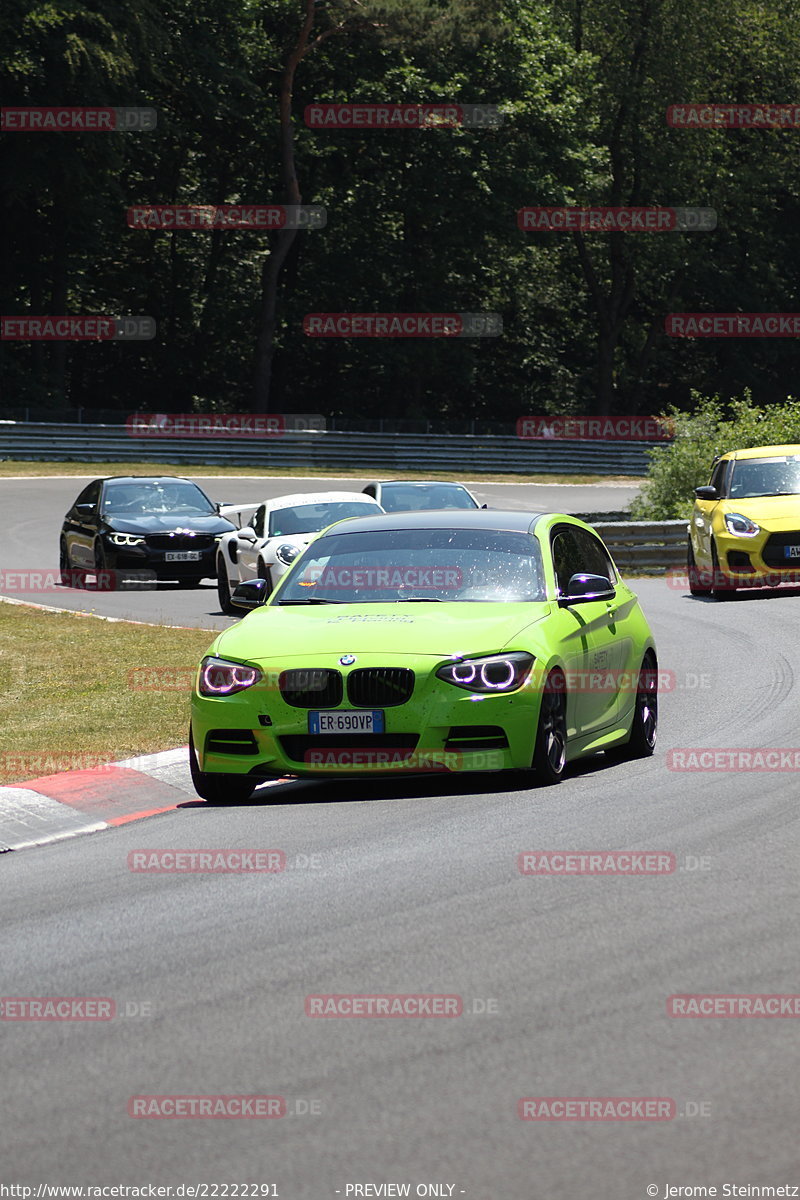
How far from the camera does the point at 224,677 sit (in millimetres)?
9914

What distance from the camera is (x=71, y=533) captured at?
28.0 metres

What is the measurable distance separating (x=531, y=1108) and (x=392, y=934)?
190 cm

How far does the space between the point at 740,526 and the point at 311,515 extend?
5.33 meters

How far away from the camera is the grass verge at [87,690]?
11.7 metres

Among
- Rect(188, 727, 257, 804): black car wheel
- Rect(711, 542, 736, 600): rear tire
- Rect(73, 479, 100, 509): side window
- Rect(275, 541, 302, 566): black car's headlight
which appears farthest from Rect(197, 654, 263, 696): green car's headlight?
Rect(73, 479, 100, 509): side window

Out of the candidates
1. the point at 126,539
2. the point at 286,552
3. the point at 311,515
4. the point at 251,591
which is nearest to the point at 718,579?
the point at 311,515

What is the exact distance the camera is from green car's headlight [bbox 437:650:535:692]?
9.60 meters

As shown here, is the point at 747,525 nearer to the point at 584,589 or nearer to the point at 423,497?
the point at 423,497

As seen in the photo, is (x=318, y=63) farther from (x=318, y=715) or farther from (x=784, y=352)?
(x=318, y=715)

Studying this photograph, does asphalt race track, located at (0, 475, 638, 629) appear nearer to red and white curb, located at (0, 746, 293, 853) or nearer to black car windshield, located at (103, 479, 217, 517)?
black car windshield, located at (103, 479, 217, 517)

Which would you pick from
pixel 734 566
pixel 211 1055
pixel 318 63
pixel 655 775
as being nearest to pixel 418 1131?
pixel 211 1055

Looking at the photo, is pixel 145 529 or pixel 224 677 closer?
pixel 224 677

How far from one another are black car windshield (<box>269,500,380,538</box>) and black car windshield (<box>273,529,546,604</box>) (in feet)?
38.4

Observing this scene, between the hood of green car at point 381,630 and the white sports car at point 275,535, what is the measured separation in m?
11.4
